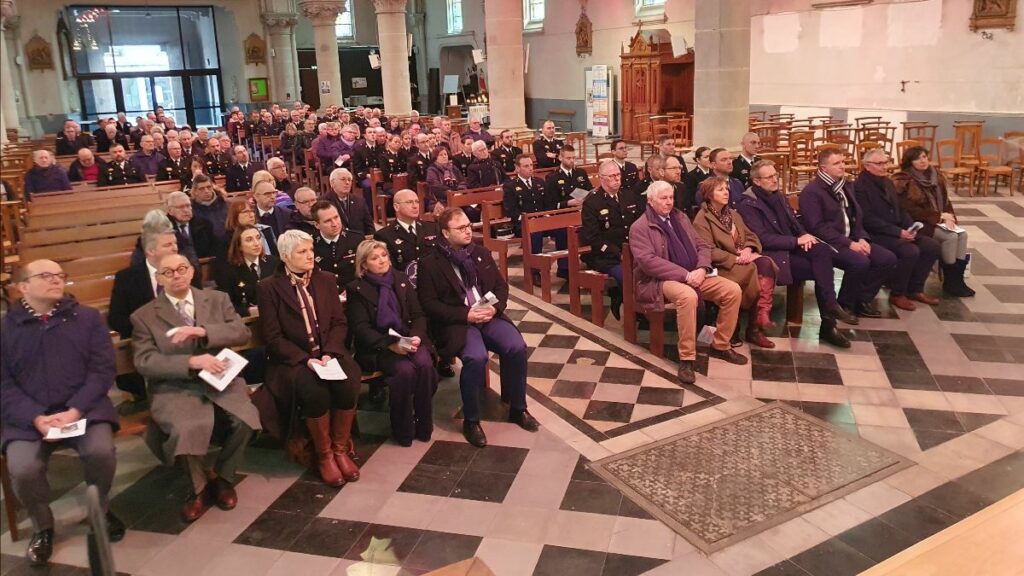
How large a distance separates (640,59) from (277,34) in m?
13.6

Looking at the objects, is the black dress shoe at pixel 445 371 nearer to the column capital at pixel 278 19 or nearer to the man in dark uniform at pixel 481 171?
the man in dark uniform at pixel 481 171

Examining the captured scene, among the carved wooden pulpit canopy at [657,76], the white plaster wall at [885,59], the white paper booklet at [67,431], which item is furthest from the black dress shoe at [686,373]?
the carved wooden pulpit canopy at [657,76]

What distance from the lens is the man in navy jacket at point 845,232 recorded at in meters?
6.24

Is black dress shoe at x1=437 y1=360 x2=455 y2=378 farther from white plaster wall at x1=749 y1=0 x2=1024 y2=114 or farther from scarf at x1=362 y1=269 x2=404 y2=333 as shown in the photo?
white plaster wall at x1=749 y1=0 x2=1024 y2=114

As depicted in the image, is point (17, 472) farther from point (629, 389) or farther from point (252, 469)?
point (629, 389)

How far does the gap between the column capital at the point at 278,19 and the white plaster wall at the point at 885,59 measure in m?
16.1

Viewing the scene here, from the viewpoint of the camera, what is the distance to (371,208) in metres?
11.3

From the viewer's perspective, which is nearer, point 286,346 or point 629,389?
point 286,346

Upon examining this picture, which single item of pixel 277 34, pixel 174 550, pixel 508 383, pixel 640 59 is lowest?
pixel 174 550

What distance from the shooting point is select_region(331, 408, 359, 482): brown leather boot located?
423 centimetres

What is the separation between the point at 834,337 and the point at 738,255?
0.95 meters

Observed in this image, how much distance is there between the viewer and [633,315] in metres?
6.06

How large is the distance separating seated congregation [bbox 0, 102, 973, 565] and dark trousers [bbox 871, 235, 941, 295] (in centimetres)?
2

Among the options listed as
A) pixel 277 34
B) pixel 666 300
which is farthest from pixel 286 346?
pixel 277 34
